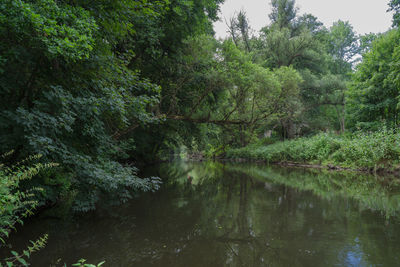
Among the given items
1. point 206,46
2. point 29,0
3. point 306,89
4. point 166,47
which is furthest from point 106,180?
point 306,89

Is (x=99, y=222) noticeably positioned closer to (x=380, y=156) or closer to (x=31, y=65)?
(x=31, y=65)

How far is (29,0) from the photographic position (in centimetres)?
322

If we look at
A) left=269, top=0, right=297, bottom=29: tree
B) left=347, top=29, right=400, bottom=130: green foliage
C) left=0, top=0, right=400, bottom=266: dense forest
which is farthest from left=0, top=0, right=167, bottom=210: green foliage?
left=269, top=0, right=297, bottom=29: tree

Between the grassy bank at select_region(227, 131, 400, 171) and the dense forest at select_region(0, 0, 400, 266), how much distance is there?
0.07 m

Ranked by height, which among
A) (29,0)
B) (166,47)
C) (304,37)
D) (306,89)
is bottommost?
(29,0)

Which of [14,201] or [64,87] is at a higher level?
[64,87]

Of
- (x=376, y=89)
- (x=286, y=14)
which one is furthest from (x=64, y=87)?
(x=286, y=14)

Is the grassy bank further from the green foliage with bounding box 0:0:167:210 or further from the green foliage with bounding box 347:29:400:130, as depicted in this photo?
the green foliage with bounding box 0:0:167:210

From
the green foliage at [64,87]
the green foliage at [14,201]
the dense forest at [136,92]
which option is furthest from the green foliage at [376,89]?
the green foliage at [14,201]

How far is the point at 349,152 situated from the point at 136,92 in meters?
11.1

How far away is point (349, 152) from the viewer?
40.6ft

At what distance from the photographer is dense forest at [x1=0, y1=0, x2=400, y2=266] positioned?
123 inches

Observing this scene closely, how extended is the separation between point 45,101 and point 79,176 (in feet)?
4.13

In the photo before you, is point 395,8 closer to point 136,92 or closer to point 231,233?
point 136,92
